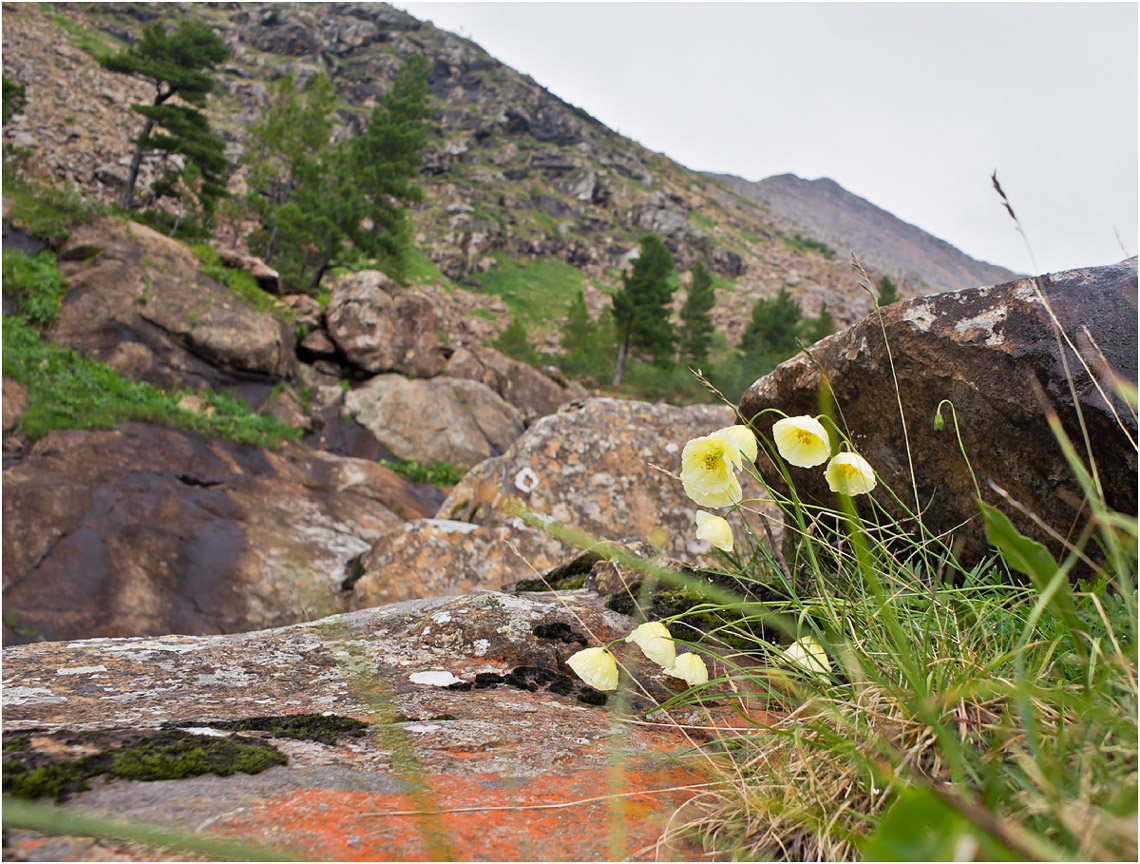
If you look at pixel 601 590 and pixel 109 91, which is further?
pixel 109 91

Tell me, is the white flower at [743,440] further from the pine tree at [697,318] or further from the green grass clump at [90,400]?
the pine tree at [697,318]

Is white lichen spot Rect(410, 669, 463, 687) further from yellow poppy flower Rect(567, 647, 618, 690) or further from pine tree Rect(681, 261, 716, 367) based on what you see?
pine tree Rect(681, 261, 716, 367)

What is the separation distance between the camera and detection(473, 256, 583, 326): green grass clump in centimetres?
4431

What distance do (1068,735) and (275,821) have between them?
1.07m

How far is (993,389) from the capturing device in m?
1.78

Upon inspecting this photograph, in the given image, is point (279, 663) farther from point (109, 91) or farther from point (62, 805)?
point (109, 91)

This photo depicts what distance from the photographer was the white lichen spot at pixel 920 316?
1966 mm

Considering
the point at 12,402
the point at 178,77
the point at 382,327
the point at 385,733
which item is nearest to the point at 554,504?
the point at 385,733

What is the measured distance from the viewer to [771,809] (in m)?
0.87

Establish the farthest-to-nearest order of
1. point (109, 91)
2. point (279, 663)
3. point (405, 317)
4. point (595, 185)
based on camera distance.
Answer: point (595, 185) → point (109, 91) → point (405, 317) → point (279, 663)

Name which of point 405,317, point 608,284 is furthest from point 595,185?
point 405,317

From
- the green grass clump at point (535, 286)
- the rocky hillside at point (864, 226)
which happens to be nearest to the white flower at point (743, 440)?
the green grass clump at point (535, 286)

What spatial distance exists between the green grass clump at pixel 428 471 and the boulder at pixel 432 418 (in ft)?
0.68

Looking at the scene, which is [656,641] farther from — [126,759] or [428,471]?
[428,471]
